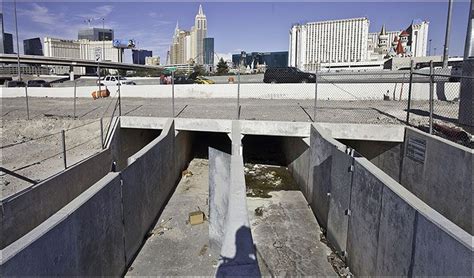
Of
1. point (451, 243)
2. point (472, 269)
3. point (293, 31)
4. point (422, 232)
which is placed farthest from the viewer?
point (293, 31)

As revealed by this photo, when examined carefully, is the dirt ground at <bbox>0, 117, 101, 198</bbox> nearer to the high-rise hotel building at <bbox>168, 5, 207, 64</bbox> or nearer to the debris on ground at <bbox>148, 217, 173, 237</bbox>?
the debris on ground at <bbox>148, 217, 173, 237</bbox>

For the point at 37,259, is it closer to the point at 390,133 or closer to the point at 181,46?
the point at 390,133

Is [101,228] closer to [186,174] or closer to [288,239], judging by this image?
[288,239]

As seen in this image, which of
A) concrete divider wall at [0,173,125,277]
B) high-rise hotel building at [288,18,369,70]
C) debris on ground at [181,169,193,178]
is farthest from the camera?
high-rise hotel building at [288,18,369,70]

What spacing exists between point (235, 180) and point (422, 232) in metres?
3.13

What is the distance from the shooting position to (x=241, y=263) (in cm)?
399

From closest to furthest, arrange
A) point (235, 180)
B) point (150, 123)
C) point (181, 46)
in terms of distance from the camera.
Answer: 1. point (235, 180)
2. point (150, 123)
3. point (181, 46)

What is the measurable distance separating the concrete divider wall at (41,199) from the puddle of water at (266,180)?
5077mm

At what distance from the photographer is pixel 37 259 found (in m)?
4.03

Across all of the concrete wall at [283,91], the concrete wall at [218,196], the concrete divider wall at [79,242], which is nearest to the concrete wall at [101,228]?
the concrete divider wall at [79,242]

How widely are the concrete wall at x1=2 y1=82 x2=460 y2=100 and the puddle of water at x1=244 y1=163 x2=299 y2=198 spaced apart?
26.1 ft

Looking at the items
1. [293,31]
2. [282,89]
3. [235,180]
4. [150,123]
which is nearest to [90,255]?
[235,180]

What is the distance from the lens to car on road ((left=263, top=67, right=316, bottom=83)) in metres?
27.9

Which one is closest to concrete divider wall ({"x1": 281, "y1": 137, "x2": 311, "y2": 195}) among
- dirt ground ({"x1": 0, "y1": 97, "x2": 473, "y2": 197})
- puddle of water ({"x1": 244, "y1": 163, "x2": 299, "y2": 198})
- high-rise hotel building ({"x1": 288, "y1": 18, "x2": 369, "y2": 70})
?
puddle of water ({"x1": 244, "y1": 163, "x2": 299, "y2": 198})
